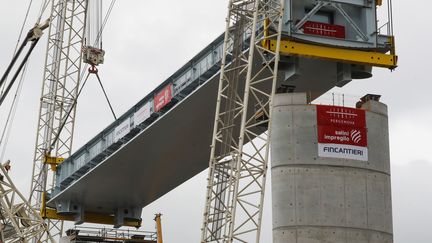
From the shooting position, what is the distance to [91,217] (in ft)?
289

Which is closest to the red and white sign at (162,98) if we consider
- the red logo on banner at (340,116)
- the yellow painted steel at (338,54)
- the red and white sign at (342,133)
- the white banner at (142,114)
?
the white banner at (142,114)

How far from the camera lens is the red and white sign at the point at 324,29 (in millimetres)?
53344

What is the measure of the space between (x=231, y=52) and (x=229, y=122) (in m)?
4.56

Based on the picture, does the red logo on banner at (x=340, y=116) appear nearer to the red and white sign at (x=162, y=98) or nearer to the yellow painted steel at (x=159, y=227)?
the red and white sign at (x=162, y=98)

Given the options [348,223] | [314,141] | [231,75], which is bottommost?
[348,223]

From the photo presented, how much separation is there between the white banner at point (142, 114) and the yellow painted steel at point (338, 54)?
16600mm

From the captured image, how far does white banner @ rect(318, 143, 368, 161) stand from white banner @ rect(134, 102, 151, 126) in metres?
19.2

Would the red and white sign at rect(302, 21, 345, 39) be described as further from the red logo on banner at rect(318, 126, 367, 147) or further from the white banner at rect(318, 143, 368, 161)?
the white banner at rect(318, 143, 368, 161)

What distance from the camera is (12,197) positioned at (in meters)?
70.0

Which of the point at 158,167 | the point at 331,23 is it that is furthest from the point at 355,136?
A: the point at 158,167

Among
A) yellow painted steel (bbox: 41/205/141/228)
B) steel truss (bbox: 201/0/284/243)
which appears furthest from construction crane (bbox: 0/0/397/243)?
yellow painted steel (bbox: 41/205/141/228)

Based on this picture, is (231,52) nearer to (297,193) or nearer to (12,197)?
(297,193)

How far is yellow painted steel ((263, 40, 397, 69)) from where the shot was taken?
52219mm

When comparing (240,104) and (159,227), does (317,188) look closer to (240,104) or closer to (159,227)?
(240,104)
